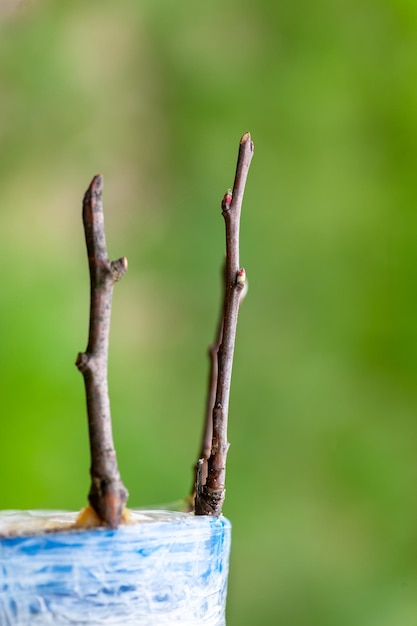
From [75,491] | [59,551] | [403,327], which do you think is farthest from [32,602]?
[403,327]

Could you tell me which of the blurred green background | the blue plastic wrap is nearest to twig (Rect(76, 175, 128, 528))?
the blue plastic wrap

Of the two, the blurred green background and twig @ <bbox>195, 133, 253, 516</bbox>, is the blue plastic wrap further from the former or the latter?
the blurred green background

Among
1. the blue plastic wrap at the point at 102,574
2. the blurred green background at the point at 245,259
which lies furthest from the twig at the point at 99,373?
the blurred green background at the point at 245,259

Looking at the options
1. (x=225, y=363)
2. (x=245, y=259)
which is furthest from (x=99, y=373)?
(x=245, y=259)

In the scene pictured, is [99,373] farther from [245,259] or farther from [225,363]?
[245,259]

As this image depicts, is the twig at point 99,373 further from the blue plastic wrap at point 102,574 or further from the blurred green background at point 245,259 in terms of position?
the blurred green background at point 245,259

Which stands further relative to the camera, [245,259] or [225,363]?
[245,259]
